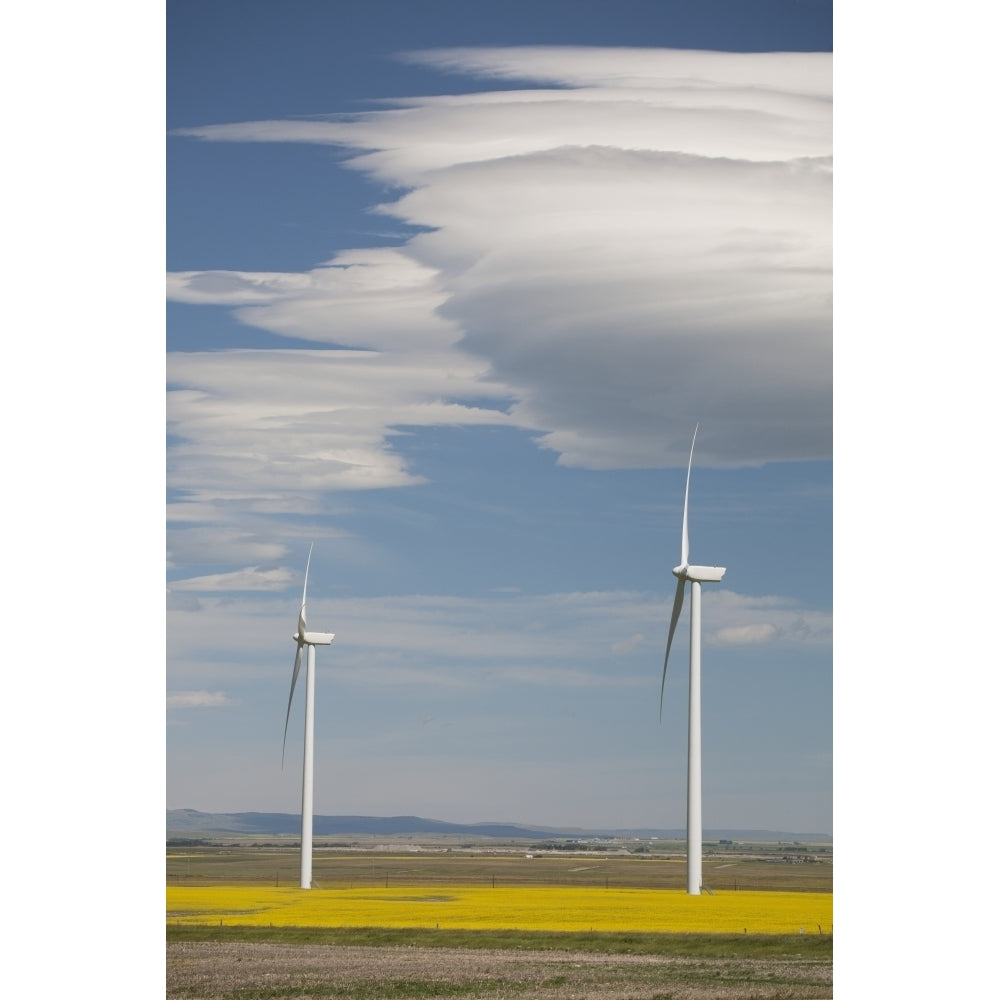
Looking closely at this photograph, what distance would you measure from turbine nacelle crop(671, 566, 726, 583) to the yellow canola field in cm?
573

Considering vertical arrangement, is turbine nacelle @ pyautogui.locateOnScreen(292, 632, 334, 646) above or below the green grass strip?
above

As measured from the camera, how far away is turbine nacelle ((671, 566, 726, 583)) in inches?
1141

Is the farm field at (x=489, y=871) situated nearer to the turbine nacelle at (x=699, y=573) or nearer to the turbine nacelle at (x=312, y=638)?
the turbine nacelle at (x=312, y=638)

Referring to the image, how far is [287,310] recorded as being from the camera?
2340 inches

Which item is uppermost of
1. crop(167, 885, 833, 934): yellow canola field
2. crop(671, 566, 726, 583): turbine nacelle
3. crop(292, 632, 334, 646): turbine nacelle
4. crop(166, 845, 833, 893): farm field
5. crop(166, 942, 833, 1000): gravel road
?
crop(671, 566, 726, 583): turbine nacelle

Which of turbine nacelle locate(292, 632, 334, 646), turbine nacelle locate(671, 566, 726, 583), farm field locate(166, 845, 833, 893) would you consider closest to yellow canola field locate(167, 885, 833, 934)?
turbine nacelle locate(671, 566, 726, 583)

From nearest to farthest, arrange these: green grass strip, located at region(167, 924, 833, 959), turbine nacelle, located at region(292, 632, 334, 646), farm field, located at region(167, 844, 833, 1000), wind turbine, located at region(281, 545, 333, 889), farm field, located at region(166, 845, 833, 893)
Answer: farm field, located at region(167, 844, 833, 1000), green grass strip, located at region(167, 924, 833, 959), wind turbine, located at region(281, 545, 333, 889), turbine nacelle, located at region(292, 632, 334, 646), farm field, located at region(166, 845, 833, 893)

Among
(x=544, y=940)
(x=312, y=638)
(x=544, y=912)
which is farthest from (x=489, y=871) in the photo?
(x=544, y=940)

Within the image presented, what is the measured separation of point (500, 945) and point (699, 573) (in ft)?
29.5

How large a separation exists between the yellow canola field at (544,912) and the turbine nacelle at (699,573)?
225 inches

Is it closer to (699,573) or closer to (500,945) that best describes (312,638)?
(699,573)

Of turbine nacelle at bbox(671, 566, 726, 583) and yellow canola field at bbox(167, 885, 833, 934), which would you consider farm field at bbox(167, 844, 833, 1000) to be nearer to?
yellow canola field at bbox(167, 885, 833, 934)
